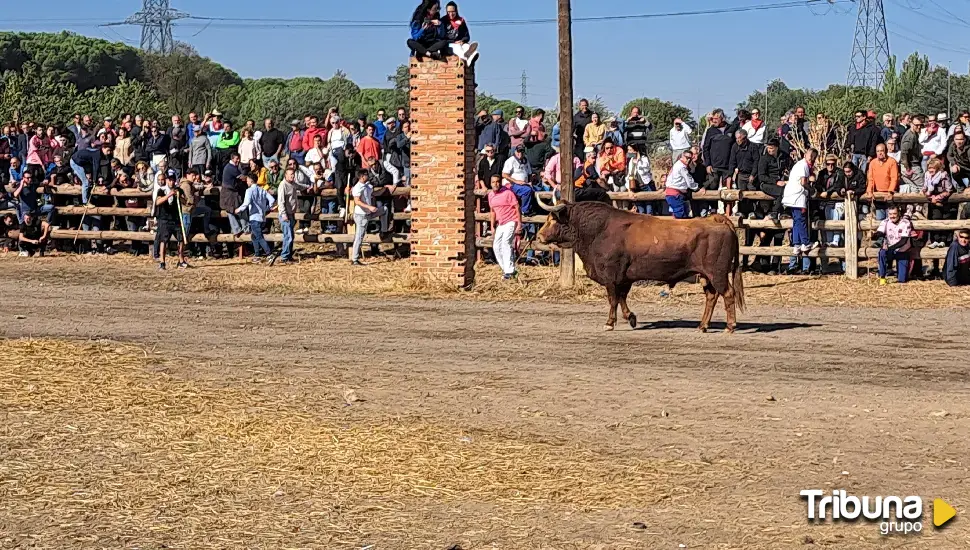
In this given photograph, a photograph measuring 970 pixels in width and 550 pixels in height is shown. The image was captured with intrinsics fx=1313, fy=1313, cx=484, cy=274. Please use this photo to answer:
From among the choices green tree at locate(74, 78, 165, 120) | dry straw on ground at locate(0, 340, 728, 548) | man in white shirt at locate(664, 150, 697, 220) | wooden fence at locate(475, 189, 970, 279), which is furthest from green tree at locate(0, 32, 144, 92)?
dry straw on ground at locate(0, 340, 728, 548)

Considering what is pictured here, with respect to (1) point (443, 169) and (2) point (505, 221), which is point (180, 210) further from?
(2) point (505, 221)

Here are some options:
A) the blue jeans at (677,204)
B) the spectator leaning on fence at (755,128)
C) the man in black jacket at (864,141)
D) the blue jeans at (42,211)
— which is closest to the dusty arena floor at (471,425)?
the blue jeans at (677,204)

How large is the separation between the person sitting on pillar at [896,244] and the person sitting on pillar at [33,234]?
15.9 meters

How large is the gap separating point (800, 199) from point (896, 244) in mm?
1654

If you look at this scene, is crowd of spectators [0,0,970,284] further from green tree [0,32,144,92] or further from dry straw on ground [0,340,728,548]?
green tree [0,32,144,92]

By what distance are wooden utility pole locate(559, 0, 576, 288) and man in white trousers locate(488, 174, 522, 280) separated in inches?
41.8

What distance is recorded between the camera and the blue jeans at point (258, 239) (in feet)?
78.9

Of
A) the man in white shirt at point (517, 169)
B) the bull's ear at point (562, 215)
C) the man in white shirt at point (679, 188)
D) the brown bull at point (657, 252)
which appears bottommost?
the brown bull at point (657, 252)

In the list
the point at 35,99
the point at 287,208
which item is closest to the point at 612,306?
the point at 287,208

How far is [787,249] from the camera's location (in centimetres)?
2100

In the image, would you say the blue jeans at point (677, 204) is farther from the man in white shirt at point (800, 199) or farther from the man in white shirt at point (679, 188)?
the man in white shirt at point (800, 199)

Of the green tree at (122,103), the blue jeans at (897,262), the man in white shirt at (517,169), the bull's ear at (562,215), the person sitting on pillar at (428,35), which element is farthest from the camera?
the green tree at (122,103)

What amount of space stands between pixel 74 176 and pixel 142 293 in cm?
798

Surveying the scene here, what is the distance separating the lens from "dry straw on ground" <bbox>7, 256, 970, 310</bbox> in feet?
62.1
